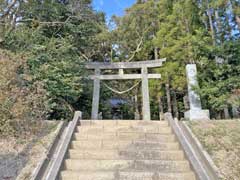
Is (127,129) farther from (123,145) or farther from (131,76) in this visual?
(131,76)

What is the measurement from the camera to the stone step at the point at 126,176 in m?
4.39

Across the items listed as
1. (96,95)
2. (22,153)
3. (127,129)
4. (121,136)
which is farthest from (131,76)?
(22,153)

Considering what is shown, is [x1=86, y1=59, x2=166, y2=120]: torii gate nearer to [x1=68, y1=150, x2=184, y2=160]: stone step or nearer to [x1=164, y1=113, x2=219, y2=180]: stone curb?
[x1=164, y1=113, x2=219, y2=180]: stone curb

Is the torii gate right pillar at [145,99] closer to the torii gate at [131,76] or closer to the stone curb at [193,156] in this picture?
the torii gate at [131,76]

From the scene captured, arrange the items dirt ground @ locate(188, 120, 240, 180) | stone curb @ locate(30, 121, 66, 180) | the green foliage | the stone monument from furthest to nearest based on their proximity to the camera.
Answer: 1. the stone monument
2. the green foliage
3. dirt ground @ locate(188, 120, 240, 180)
4. stone curb @ locate(30, 121, 66, 180)

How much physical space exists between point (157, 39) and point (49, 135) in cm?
899

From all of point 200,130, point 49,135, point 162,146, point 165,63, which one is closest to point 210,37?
point 165,63

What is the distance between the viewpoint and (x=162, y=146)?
18.0 feet

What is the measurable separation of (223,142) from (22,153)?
398 centimetres

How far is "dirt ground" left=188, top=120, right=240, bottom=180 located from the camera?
4.36 m

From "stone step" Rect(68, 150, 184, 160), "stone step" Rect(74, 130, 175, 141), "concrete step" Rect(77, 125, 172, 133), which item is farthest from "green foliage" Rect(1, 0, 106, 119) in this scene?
"stone step" Rect(68, 150, 184, 160)

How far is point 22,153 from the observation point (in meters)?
4.89

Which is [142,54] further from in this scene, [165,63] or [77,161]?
[77,161]

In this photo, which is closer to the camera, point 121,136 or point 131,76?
point 121,136
